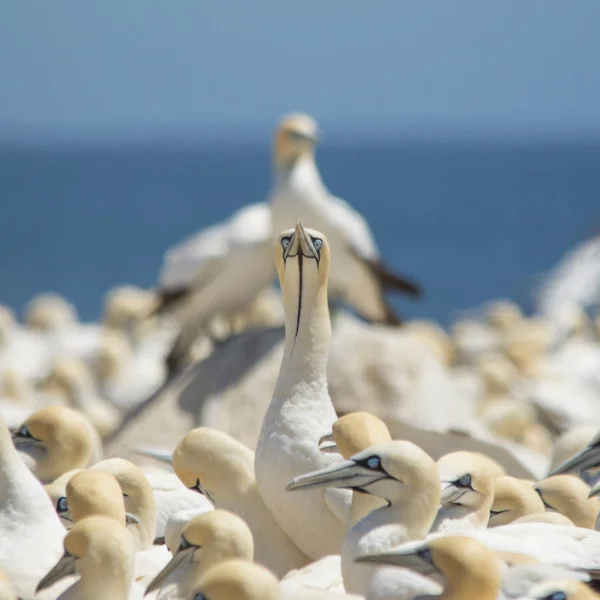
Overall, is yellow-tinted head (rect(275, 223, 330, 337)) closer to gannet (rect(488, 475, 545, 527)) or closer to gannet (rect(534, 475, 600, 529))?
gannet (rect(488, 475, 545, 527))

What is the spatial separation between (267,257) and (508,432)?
1.99 m

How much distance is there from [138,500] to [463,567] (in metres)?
1.40

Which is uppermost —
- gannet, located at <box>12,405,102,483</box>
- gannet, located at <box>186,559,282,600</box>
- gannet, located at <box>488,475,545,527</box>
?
gannet, located at <box>12,405,102,483</box>

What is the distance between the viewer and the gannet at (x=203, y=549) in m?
3.69

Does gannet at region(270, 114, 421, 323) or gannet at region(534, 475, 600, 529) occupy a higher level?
gannet at region(270, 114, 421, 323)

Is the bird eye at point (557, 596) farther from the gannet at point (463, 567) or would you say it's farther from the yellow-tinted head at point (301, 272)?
the yellow-tinted head at point (301, 272)

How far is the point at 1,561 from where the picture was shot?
156 inches

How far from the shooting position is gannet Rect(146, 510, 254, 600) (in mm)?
3691

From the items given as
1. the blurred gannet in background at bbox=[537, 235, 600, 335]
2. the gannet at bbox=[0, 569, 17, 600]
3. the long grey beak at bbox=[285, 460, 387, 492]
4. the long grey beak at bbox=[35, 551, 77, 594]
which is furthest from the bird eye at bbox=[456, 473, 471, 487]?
the blurred gannet in background at bbox=[537, 235, 600, 335]

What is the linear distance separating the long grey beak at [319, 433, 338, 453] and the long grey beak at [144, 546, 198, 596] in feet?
2.53

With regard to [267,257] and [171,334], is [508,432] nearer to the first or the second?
[267,257]

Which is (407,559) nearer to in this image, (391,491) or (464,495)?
(391,491)

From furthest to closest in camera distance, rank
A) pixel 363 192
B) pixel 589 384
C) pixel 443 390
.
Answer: pixel 363 192 → pixel 589 384 → pixel 443 390

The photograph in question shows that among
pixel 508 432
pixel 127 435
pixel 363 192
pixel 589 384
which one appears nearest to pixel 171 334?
pixel 589 384
